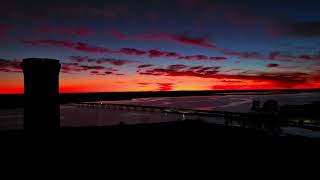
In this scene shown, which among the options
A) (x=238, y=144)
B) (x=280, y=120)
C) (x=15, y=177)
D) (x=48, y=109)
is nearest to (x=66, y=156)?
(x=15, y=177)

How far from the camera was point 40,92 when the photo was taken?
13.0ft

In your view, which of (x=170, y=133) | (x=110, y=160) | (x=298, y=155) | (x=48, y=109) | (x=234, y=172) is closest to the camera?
(x=48, y=109)

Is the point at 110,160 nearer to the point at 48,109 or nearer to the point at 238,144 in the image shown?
the point at 48,109

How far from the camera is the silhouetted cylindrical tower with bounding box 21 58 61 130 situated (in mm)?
3893

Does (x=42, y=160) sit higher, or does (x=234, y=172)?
(x=42, y=160)

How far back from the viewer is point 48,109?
4094mm

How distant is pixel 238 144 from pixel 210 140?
0.78 meters

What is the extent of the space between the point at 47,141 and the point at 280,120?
1202 centimetres

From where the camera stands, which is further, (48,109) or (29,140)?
(29,140)

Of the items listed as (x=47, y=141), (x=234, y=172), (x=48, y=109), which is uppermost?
(x=48, y=109)

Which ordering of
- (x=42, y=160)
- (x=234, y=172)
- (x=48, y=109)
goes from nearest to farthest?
(x=48, y=109) → (x=42, y=160) → (x=234, y=172)

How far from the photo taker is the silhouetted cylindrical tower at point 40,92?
12.8 feet

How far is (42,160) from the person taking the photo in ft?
17.1

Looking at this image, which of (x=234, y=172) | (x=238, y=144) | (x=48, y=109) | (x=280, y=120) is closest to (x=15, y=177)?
(x=48, y=109)
